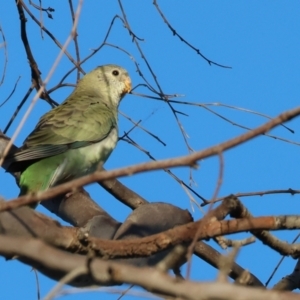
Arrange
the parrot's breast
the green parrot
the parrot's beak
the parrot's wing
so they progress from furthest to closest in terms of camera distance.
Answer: the parrot's beak, the parrot's breast, the parrot's wing, the green parrot

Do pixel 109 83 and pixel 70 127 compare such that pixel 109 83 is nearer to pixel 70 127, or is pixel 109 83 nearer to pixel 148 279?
pixel 70 127

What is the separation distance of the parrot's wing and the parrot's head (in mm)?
485

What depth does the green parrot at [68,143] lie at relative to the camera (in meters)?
5.48

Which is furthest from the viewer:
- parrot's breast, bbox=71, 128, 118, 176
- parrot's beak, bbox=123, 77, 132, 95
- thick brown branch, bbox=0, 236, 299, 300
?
parrot's beak, bbox=123, 77, 132, 95

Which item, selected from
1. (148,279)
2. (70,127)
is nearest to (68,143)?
(70,127)

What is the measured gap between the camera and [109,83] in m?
7.10

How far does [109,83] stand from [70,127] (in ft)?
3.73

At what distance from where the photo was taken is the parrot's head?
701 cm

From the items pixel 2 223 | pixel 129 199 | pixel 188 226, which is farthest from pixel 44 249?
pixel 129 199

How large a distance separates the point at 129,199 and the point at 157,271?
3.31 m

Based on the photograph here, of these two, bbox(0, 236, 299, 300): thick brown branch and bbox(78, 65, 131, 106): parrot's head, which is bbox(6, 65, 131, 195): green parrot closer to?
bbox(78, 65, 131, 106): parrot's head

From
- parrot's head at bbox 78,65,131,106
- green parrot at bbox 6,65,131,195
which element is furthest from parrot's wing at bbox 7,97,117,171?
parrot's head at bbox 78,65,131,106

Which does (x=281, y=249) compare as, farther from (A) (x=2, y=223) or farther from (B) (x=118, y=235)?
(A) (x=2, y=223)

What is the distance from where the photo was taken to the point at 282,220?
2.96 m
